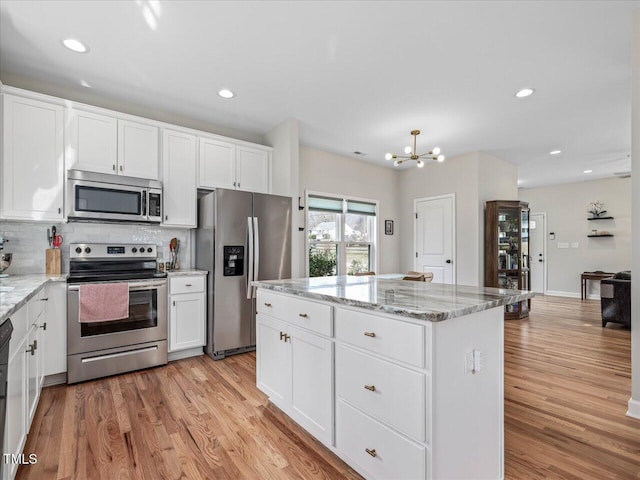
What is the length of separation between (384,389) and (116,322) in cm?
262

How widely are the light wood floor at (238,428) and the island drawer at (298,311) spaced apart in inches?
27.4

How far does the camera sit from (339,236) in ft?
18.6

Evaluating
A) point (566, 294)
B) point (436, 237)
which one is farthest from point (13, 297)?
point (566, 294)

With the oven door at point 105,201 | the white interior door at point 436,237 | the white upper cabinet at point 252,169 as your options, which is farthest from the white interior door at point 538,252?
the oven door at point 105,201

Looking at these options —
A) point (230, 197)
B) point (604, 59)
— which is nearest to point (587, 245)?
point (604, 59)

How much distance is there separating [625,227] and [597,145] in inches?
123

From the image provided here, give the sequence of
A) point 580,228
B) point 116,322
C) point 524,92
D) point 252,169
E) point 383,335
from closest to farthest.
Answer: point 383,335
point 116,322
point 524,92
point 252,169
point 580,228

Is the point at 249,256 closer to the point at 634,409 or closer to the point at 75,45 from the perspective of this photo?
the point at 75,45

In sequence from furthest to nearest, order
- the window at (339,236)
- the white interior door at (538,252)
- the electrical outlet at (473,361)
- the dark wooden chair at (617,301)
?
the white interior door at (538,252) → the window at (339,236) → the dark wooden chair at (617,301) → the electrical outlet at (473,361)

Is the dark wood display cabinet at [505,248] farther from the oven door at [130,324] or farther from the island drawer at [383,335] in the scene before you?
the oven door at [130,324]

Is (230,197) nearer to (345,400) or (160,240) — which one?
(160,240)

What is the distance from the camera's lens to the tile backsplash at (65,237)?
298 cm

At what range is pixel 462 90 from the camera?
3318 millimetres

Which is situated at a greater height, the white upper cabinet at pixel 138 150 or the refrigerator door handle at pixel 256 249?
the white upper cabinet at pixel 138 150
